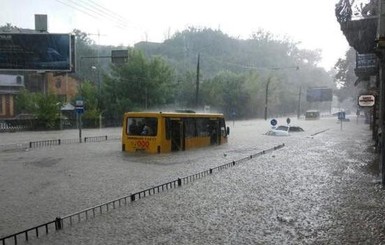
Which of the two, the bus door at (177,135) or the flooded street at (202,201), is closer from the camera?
the flooded street at (202,201)

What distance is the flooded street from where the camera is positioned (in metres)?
7.81

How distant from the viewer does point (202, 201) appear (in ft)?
34.9

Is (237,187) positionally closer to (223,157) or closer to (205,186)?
(205,186)

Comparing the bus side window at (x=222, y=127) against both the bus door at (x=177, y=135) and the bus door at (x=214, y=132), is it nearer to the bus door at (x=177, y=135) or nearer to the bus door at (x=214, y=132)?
the bus door at (x=214, y=132)

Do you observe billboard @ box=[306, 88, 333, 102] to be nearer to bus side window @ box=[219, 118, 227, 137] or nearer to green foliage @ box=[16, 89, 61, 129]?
green foliage @ box=[16, 89, 61, 129]

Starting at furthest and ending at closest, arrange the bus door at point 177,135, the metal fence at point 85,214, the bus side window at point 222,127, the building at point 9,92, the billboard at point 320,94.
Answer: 1. the billboard at point 320,94
2. the building at point 9,92
3. the bus side window at point 222,127
4. the bus door at point 177,135
5. the metal fence at point 85,214

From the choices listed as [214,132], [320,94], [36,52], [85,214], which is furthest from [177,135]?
[320,94]

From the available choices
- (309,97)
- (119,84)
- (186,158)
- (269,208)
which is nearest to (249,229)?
(269,208)

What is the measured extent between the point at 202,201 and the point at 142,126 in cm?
1150

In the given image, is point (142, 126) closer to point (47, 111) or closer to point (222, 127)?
point (222, 127)

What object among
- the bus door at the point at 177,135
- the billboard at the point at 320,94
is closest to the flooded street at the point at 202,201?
the bus door at the point at 177,135

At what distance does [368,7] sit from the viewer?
18125mm

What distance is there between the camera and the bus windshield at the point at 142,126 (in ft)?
70.4

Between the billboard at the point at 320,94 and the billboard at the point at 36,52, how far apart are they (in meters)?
63.0
